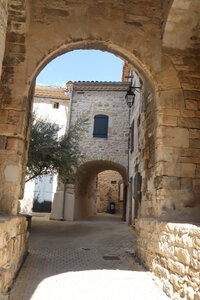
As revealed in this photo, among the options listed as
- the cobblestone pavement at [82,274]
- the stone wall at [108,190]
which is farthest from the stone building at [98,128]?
the stone wall at [108,190]

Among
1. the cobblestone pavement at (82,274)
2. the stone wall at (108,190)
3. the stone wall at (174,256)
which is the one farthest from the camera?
the stone wall at (108,190)

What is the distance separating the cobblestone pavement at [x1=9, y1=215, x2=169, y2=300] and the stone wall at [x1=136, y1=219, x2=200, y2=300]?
0.71 ft

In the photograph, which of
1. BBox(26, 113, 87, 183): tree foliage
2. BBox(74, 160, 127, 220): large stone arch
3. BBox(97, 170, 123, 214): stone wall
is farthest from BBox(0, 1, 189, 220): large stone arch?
BBox(97, 170, 123, 214): stone wall

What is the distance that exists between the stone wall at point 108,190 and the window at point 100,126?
9.39 metres

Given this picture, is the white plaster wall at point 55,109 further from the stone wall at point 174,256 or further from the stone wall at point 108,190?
the stone wall at point 174,256

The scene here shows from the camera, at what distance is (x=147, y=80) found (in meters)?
4.48

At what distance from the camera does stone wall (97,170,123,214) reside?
20875 mm

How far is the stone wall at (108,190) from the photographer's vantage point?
20.9 m

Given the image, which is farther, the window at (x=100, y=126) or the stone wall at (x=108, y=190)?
the stone wall at (x=108, y=190)

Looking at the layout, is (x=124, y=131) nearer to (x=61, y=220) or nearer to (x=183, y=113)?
(x=61, y=220)

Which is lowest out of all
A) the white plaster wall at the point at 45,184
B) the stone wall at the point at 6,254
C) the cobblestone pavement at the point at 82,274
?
the cobblestone pavement at the point at 82,274

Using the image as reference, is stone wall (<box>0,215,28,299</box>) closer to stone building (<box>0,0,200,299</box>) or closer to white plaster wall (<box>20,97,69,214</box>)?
stone building (<box>0,0,200,299</box>)

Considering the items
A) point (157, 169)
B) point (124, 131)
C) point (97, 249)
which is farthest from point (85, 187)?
point (157, 169)

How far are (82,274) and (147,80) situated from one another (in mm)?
3139
